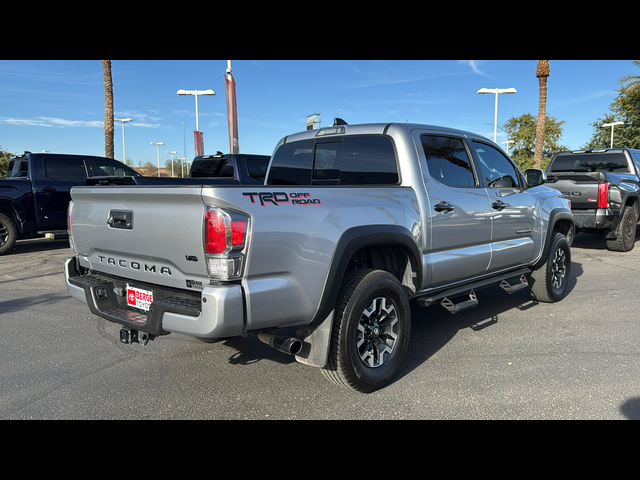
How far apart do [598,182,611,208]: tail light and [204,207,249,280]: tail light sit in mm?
8679

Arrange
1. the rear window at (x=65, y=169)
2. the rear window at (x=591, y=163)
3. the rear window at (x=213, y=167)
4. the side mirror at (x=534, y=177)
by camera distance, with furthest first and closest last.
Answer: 1. the rear window at (x=591, y=163)
2. the rear window at (x=65, y=169)
3. the rear window at (x=213, y=167)
4. the side mirror at (x=534, y=177)

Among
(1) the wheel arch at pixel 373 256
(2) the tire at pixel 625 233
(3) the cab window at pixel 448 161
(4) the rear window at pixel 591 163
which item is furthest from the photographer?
(4) the rear window at pixel 591 163

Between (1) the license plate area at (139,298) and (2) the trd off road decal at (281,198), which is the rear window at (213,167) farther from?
(2) the trd off road decal at (281,198)

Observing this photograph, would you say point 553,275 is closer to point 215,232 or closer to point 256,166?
point 215,232

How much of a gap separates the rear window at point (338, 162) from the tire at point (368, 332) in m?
0.99

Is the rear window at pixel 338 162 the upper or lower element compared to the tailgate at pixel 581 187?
upper

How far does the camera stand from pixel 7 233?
9.95m

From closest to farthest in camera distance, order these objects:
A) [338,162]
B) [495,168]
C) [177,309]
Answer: [177,309] < [338,162] < [495,168]

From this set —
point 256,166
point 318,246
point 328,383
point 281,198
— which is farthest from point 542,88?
point 281,198

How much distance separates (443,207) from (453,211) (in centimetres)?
15

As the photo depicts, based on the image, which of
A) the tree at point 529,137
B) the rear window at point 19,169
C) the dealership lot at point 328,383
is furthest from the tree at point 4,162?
the tree at point 529,137

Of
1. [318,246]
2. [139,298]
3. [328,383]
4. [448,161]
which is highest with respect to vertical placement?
[448,161]

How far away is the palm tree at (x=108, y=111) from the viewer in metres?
17.5

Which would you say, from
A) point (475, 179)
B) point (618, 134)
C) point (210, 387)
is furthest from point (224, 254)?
point (618, 134)
